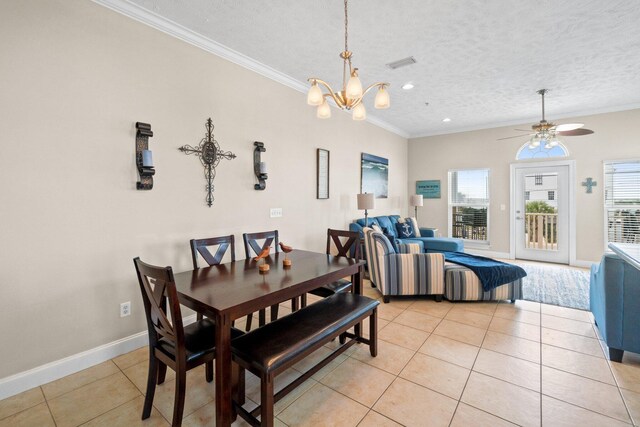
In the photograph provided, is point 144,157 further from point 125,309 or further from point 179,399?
point 179,399

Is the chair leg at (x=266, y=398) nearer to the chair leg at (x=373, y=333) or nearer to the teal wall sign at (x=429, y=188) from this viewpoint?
the chair leg at (x=373, y=333)

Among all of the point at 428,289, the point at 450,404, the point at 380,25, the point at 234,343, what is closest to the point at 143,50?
the point at 380,25

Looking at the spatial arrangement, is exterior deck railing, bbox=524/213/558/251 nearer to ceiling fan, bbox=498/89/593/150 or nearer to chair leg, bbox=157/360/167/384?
ceiling fan, bbox=498/89/593/150

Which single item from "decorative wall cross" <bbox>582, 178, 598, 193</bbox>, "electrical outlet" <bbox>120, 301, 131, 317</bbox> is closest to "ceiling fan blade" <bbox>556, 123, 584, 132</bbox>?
"decorative wall cross" <bbox>582, 178, 598, 193</bbox>

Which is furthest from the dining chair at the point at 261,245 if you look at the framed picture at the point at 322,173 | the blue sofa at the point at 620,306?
the blue sofa at the point at 620,306

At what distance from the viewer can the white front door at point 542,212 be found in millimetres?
5664

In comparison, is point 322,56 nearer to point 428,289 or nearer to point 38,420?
point 428,289

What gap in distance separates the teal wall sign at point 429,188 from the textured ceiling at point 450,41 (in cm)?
269

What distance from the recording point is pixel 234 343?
1.75 m

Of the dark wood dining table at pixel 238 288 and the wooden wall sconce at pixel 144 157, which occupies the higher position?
the wooden wall sconce at pixel 144 157

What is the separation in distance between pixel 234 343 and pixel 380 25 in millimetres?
2969

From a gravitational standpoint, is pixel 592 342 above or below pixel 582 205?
below

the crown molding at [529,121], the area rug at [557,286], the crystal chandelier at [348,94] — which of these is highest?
the crown molding at [529,121]

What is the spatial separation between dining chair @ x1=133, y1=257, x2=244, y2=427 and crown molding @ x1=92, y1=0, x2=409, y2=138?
2.19m
